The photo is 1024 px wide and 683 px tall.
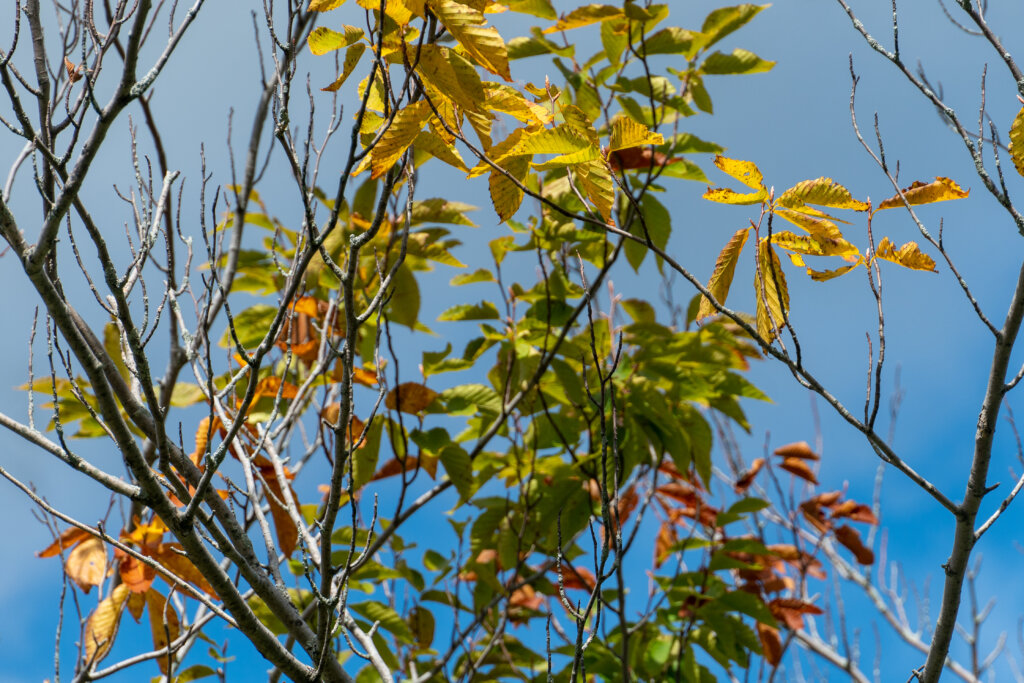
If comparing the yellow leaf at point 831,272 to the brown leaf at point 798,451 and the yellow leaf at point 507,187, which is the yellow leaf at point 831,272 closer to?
the yellow leaf at point 507,187

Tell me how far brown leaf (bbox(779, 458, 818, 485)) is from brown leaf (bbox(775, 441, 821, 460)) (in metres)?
0.04

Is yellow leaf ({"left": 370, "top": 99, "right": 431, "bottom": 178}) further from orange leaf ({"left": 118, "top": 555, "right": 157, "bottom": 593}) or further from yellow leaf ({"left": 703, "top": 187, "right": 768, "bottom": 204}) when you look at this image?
orange leaf ({"left": 118, "top": 555, "right": 157, "bottom": 593})

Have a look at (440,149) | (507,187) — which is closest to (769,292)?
(507,187)

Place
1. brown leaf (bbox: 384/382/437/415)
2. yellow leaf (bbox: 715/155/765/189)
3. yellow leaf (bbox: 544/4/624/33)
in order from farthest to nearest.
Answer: brown leaf (bbox: 384/382/437/415)
yellow leaf (bbox: 544/4/624/33)
yellow leaf (bbox: 715/155/765/189)

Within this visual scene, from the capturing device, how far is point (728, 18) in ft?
7.04

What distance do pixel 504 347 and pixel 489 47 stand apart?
4.66 ft

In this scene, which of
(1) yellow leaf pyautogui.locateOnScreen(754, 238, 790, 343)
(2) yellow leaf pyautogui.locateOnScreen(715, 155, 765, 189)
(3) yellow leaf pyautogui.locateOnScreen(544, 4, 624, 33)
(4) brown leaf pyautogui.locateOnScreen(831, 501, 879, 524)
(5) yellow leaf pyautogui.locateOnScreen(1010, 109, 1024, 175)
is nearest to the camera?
(5) yellow leaf pyautogui.locateOnScreen(1010, 109, 1024, 175)

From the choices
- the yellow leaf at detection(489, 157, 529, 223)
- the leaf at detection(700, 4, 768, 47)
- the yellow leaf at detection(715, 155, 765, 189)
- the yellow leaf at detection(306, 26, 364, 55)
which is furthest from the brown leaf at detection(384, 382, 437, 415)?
the leaf at detection(700, 4, 768, 47)

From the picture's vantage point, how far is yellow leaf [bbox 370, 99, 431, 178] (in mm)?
1149

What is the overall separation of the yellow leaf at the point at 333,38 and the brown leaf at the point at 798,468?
2.10 metres

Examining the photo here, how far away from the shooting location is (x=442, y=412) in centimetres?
222

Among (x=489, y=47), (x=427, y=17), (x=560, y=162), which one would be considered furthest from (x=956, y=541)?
(x=427, y=17)

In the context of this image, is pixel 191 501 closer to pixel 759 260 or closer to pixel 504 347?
pixel 759 260

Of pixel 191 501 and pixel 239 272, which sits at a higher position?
pixel 239 272
